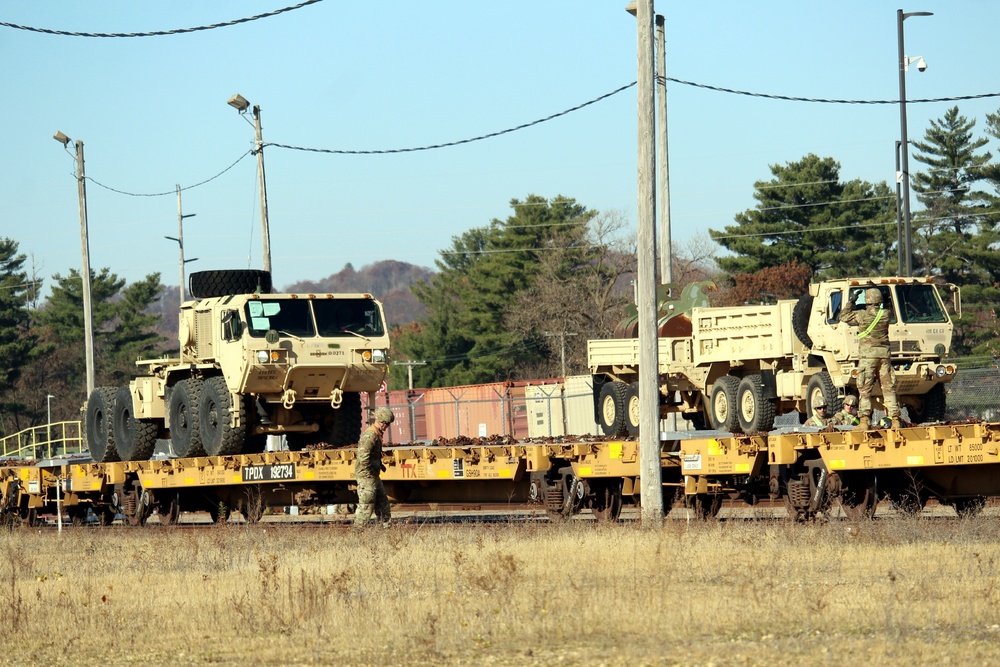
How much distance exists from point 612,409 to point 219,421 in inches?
292

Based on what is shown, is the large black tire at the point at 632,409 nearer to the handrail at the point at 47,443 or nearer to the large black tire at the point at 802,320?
the large black tire at the point at 802,320

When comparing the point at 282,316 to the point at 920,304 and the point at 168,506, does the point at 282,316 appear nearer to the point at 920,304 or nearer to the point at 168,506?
Answer: the point at 168,506

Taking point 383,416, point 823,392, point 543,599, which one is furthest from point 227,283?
point 543,599

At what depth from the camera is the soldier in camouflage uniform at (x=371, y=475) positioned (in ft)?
56.4

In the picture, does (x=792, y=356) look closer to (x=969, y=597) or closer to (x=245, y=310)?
(x=245, y=310)

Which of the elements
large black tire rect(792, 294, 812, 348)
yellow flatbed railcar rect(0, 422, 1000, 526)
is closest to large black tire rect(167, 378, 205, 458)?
yellow flatbed railcar rect(0, 422, 1000, 526)

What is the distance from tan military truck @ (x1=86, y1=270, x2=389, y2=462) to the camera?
21.2m

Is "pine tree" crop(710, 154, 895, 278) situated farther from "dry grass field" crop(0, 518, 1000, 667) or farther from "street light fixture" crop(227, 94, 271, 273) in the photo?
"dry grass field" crop(0, 518, 1000, 667)

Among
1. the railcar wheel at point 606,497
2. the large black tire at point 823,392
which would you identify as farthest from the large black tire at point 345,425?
the large black tire at point 823,392

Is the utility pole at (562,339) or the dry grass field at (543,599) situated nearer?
the dry grass field at (543,599)

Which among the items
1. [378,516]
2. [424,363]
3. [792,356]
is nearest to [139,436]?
[378,516]

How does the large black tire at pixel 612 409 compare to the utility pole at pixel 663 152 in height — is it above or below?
below

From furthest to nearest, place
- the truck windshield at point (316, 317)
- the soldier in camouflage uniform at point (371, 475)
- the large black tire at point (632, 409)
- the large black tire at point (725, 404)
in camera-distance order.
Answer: the large black tire at point (632, 409) → the large black tire at point (725, 404) → the truck windshield at point (316, 317) → the soldier in camouflage uniform at point (371, 475)

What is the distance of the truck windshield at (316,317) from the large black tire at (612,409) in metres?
5.48
